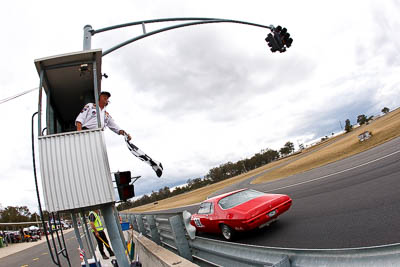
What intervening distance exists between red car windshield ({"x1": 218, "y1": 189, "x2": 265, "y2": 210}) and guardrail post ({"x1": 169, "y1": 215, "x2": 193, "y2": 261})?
2890mm

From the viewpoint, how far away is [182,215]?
201 inches

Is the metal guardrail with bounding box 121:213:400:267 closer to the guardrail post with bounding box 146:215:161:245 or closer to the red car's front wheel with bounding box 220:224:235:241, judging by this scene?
the guardrail post with bounding box 146:215:161:245

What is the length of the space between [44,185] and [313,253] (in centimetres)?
323

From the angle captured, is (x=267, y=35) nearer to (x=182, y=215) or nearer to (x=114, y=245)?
(x=182, y=215)

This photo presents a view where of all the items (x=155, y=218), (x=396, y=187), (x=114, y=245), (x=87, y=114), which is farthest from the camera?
(x=396, y=187)

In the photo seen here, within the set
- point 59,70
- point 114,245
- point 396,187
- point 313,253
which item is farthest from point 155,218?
point 396,187

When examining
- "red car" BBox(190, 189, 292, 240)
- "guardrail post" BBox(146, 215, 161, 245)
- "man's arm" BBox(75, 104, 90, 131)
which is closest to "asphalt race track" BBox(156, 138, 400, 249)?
"red car" BBox(190, 189, 292, 240)

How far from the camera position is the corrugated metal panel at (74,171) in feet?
11.2

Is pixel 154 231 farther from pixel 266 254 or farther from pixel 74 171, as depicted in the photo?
pixel 266 254

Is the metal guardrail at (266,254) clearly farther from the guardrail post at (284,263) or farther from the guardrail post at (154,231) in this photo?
the guardrail post at (154,231)

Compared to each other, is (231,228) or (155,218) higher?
(155,218)

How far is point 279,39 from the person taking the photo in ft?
32.8

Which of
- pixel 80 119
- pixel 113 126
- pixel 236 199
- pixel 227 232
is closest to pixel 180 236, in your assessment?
pixel 113 126

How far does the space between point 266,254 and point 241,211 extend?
15.7 ft
